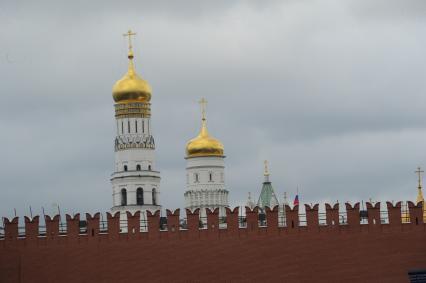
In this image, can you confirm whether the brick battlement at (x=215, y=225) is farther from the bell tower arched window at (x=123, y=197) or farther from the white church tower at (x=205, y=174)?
the white church tower at (x=205, y=174)

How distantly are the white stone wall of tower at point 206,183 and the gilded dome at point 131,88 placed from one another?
12.8 metres

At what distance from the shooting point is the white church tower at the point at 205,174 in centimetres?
9894

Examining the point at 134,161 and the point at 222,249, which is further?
the point at 134,161

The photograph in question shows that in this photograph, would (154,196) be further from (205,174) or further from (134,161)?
(205,174)

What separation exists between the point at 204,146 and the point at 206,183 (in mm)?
3005

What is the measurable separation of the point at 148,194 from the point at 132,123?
3.93 meters

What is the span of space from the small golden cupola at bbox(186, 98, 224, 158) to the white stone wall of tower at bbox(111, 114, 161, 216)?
8.68 meters

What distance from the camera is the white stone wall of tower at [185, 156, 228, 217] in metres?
99.8

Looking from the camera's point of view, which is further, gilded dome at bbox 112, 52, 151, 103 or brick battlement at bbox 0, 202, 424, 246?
gilded dome at bbox 112, 52, 151, 103

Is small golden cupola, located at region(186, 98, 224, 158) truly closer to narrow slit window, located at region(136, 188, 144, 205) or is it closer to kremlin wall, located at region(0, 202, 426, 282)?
narrow slit window, located at region(136, 188, 144, 205)

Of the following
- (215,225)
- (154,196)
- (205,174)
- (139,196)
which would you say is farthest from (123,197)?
(215,225)

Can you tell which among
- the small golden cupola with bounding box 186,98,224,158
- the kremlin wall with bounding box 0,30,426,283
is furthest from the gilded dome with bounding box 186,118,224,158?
the kremlin wall with bounding box 0,30,426,283

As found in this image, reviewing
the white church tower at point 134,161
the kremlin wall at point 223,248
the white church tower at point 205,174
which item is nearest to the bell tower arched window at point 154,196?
the white church tower at point 134,161

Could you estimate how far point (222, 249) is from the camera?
4797 centimetres
